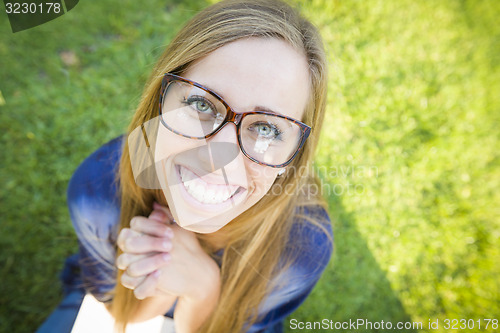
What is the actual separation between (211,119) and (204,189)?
1.02 feet

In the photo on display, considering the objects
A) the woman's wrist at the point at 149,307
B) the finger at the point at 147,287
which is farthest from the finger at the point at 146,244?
the woman's wrist at the point at 149,307

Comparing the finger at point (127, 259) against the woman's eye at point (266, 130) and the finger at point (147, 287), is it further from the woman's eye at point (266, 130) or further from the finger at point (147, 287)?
the woman's eye at point (266, 130)

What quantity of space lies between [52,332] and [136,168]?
1267mm

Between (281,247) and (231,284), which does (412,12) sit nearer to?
(281,247)

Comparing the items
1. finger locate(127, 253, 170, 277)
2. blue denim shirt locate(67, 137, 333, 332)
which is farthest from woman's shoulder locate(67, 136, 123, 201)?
finger locate(127, 253, 170, 277)

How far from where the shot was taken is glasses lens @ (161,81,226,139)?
1284mm

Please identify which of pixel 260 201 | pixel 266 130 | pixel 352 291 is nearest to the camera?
pixel 266 130

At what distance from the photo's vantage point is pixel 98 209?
179cm

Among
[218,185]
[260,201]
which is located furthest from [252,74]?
[260,201]

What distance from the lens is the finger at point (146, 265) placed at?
1500 millimetres

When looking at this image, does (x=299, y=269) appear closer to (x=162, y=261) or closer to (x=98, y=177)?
(x=162, y=261)

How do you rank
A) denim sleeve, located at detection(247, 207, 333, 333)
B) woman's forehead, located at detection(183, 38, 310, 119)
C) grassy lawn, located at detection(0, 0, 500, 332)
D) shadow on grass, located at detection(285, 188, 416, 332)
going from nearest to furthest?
woman's forehead, located at detection(183, 38, 310, 119) < denim sleeve, located at detection(247, 207, 333, 333) < grassy lawn, located at detection(0, 0, 500, 332) < shadow on grass, located at detection(285, 188, 416, 332)

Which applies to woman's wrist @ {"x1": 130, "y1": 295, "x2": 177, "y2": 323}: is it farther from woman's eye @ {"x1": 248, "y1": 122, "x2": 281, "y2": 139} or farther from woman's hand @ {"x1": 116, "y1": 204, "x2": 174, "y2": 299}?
woman's eye @ {"x1": 248, "y1": 122, "x2": 281, "y2": 139}

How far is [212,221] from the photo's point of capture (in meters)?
1.46
